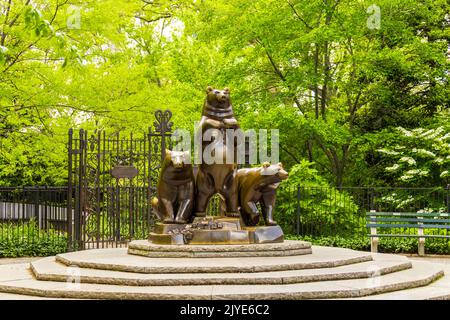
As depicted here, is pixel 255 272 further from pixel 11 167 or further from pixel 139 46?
pixel 139 46

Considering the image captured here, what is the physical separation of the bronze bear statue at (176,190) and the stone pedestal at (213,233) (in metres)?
0.23

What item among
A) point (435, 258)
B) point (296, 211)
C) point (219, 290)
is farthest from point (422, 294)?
point (296, 211)

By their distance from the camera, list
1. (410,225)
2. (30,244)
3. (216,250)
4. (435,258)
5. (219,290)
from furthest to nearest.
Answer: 1. (30,244)
2. (410,225)
3. (435,258)
4. (216,250)
5. (219,290)

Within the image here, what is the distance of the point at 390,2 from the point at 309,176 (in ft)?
19.6

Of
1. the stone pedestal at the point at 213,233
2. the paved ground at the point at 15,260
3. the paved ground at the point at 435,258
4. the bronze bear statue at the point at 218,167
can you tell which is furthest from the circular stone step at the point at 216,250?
the paved ground at the point at 435,258

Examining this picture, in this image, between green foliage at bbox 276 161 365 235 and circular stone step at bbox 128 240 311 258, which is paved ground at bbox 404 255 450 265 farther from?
circular stone step at bbox 128 240 311 258

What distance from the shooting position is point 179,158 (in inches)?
425

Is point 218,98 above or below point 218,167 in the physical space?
above

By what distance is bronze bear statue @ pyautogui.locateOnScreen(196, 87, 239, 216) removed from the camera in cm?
1081

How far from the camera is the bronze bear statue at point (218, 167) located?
10.8 metres

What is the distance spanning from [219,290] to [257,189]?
3.33 metres

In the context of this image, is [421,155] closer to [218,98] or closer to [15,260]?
[218,98]

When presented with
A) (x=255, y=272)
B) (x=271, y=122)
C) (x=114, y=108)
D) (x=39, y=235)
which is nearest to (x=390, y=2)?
(x=271, y=122)

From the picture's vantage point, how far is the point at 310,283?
859 cm
